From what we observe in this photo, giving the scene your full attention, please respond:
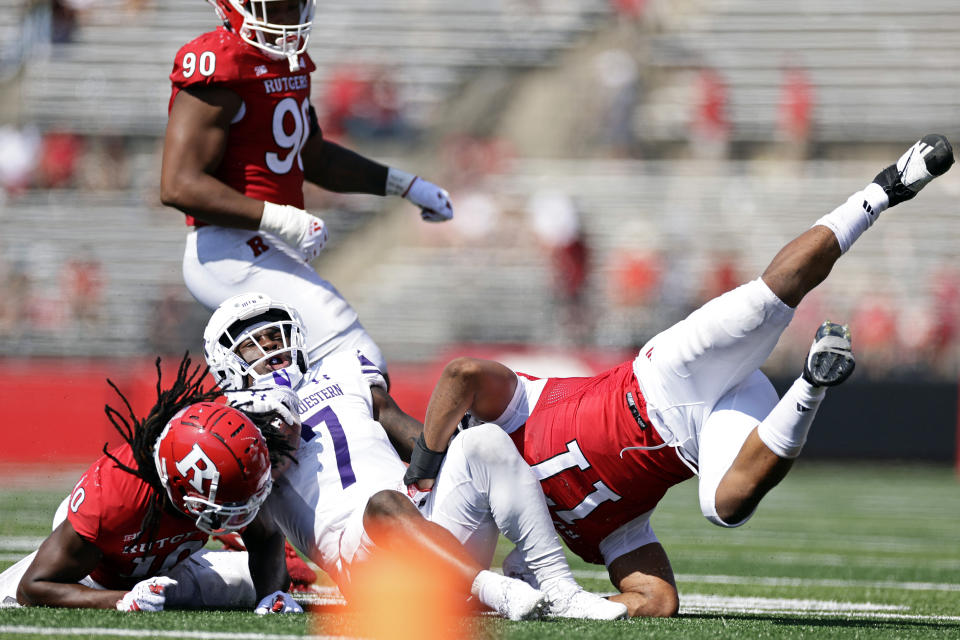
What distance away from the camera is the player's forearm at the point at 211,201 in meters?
5.23

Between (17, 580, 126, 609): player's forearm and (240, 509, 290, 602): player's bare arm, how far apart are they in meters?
0.48

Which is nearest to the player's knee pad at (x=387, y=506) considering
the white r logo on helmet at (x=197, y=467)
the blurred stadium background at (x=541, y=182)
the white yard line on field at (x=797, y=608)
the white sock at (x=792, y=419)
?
the white r logo on helmet at (x=197, y=467)

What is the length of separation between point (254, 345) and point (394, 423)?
0.60 m

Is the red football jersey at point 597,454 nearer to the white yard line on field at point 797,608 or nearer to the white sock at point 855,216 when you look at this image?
the white yard line on field at point 797,608

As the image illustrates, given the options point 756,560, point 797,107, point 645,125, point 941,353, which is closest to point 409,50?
point 645,125

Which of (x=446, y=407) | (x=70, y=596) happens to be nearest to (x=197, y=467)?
(x=70, y=596)

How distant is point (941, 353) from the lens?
14.1m

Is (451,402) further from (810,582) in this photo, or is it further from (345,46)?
(345,46)

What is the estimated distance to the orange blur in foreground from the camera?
3939mm

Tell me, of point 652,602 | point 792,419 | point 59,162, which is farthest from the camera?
point 59,162

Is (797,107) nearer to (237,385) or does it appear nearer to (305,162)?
(305,162)

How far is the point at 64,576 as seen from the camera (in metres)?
4.10

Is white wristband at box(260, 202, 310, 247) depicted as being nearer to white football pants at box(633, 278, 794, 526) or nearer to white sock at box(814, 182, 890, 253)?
white football pants at box(633, 278, 794, 526)

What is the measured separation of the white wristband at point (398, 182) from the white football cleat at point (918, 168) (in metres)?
2.33
